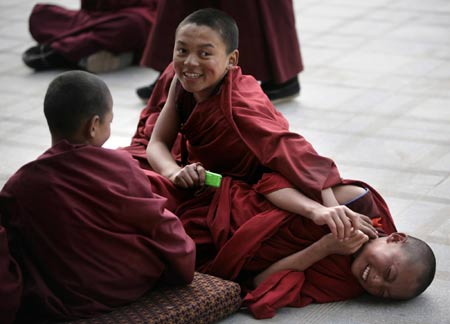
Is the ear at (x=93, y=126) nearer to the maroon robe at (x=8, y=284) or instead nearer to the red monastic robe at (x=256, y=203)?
the maroon robe at (x=8, y=284)

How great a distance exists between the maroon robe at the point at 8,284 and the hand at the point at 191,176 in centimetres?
74

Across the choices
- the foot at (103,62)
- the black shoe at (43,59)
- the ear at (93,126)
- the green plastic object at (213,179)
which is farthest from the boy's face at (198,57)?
the black shoe at (43,59)

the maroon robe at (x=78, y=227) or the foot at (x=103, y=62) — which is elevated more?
the maroon robe at (x=78, y=227)

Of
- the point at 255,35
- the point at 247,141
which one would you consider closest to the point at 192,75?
the point at 247,141

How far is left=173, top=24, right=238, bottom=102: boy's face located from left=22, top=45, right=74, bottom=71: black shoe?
2.97 meters

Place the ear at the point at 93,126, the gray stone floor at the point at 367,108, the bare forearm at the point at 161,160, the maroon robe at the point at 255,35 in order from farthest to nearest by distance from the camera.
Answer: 1. the maroon robe at the point at 255,35
2. the gray stone floor at the point at 367,108
3. the bare forearm at the point at 161,160
4. the ear at the point at 93,126

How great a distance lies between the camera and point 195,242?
342 cm

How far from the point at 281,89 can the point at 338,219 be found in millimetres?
2528

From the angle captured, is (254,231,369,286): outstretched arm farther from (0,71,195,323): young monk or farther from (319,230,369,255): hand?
(0,71,195,323): young monk

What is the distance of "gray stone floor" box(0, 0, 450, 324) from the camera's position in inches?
148

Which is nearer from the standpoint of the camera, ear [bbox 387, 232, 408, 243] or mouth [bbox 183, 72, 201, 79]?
ear [bbox 387, 232, 408, 243]

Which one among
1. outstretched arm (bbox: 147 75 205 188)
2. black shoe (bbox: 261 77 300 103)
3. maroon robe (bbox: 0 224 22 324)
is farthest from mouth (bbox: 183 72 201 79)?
black shoe (bbox: 261 77 300 103)

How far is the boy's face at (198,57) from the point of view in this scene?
349 cm

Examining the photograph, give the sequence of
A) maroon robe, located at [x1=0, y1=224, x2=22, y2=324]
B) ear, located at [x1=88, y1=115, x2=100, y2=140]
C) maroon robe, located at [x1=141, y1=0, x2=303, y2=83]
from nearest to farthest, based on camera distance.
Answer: maroon robe, located at [x1=0, y1=224, x2=22, y2=324], ear, located at [x1=88, y1=115, x2=100, y2=140], maroon robe, located at [x1=141, y1=0, x2=303, y2=83]
